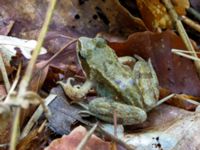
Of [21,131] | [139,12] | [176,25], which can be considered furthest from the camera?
[139,12]

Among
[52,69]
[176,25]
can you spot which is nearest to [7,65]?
[52,69]

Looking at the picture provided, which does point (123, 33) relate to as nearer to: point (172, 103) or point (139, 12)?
point (139, 12)

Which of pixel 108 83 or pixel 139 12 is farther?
pixel 139 12

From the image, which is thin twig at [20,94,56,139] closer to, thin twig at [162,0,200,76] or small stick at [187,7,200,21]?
thin twig at [162,0,200,76]

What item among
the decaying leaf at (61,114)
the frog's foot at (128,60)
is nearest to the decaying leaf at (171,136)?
the decaying leaf at (61,114)

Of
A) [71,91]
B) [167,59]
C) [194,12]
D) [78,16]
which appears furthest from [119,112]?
[194,12]

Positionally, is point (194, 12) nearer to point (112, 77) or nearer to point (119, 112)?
point (112, 77)

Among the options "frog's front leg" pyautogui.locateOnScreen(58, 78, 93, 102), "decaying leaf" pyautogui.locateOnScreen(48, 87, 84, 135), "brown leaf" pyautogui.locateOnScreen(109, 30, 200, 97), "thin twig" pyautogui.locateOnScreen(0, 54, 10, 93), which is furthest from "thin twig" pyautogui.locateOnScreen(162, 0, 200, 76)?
"thin twig" pyautogui.locateOnScreen(0, 54, 10, 93)
